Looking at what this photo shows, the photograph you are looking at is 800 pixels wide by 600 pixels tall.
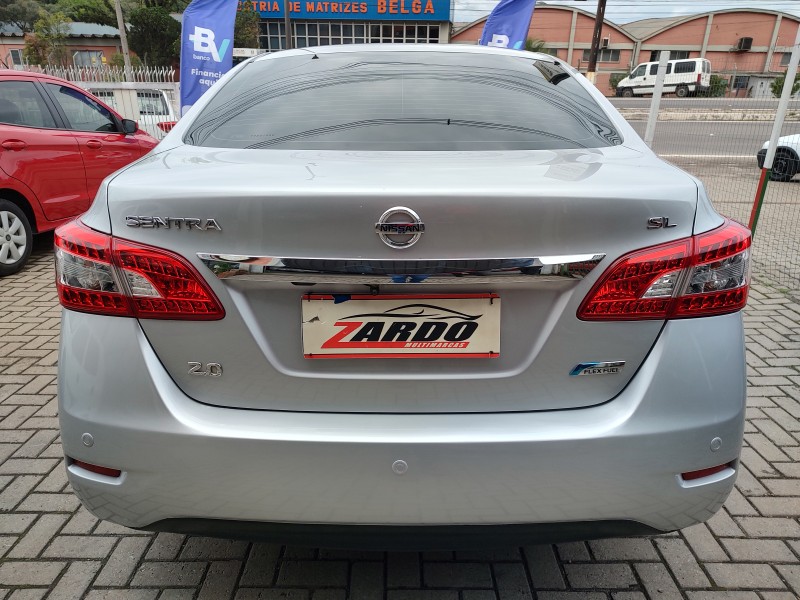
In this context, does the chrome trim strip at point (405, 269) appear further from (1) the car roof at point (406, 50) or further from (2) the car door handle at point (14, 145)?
(2) the car door handle at point (14, 145)

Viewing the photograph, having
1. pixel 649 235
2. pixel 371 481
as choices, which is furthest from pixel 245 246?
pixel 649 235

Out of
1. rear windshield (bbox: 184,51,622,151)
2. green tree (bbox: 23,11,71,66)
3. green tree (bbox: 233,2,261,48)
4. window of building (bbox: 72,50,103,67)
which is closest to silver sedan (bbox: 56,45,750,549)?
rear windshield (bbox: 184,51,622,151)

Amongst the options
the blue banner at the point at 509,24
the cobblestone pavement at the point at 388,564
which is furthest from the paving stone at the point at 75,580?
the blue banner at the point at 509,24

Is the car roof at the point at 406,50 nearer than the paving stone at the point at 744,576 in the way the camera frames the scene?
No

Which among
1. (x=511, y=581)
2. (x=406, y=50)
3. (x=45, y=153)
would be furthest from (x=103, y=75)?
(x=511, y=581)

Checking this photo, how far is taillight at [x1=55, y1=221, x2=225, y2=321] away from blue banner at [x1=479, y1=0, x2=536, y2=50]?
832 cm

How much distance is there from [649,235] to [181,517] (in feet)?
4.38

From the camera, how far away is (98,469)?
1511 mm

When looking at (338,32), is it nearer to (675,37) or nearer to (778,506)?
(675,37)

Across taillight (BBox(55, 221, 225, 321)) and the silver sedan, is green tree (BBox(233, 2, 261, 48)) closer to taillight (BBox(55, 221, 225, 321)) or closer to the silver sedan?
taillight (BBox(55, 221, 225, 321))

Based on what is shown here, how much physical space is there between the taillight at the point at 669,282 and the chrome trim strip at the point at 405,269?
0.08 meters

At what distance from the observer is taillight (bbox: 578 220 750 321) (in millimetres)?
1377

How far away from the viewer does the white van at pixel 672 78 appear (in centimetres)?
3475

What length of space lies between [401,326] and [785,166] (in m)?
11.8
